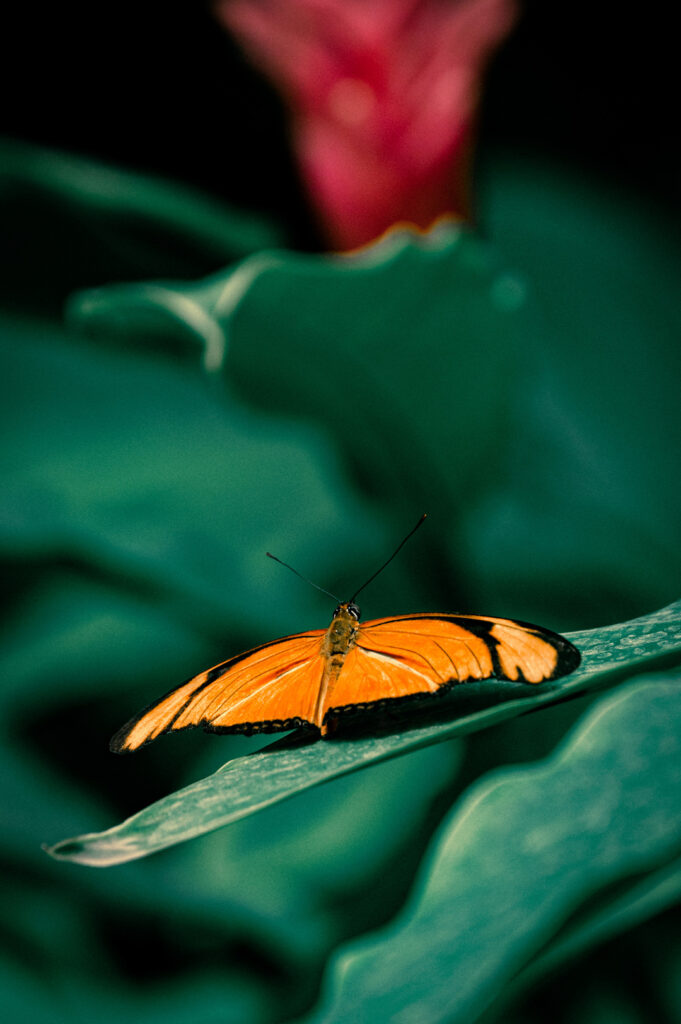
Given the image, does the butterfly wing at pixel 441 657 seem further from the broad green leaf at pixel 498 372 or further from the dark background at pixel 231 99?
the dark background at pixel 231 99

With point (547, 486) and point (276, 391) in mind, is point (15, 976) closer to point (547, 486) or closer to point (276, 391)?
point (276, 391)

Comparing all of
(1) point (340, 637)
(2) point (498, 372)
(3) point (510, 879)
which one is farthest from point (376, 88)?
(3) point (510, 879)

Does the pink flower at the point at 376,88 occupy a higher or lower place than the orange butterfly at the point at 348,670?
higher

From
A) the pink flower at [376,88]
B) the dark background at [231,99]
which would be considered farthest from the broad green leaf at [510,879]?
the dark background at [231,99]

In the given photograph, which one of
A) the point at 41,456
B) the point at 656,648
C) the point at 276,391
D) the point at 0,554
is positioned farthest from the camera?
the point at 41,456

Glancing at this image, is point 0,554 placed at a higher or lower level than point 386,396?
higher

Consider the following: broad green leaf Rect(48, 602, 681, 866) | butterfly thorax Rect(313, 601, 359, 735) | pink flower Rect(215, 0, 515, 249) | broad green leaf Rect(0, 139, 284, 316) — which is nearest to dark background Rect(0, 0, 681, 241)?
broad green leaf Rect(0, 139, 284, 316)

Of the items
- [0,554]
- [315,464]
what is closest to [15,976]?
[0,554]

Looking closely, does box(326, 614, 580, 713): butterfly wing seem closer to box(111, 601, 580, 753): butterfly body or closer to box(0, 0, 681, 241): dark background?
box(111, 601, 580, 753): butterfly body
